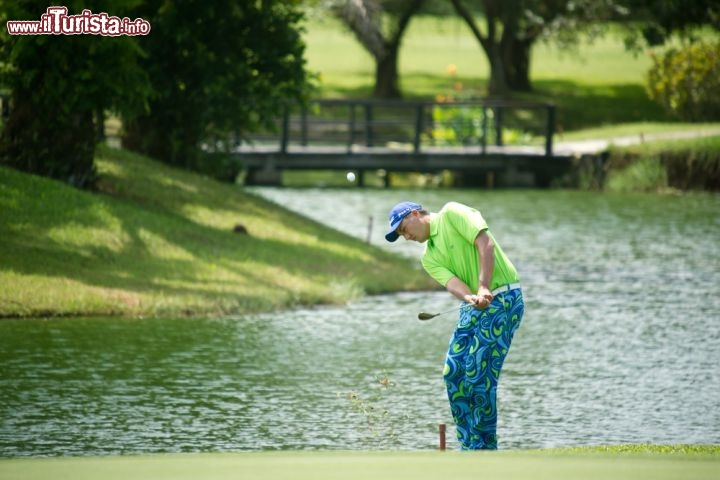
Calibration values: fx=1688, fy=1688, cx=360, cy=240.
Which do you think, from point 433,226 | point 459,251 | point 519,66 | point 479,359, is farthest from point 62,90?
point 519,66

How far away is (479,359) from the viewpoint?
10570 mm

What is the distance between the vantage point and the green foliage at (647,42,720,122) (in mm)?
47344

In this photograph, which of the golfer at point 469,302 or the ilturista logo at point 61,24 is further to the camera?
the ilturista logo at point 61,24

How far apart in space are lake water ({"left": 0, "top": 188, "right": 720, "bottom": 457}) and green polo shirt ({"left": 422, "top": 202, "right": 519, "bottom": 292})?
1.92 metres

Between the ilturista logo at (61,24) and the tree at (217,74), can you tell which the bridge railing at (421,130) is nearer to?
the tree at (217,74)

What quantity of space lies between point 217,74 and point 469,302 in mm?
18043

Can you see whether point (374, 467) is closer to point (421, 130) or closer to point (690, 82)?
point (421, 130)

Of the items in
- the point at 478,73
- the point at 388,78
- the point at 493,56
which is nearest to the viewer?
the point at 493,56

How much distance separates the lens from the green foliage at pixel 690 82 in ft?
155

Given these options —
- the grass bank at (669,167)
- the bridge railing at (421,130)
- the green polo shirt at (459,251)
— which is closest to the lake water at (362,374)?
the green polo shirt at (459,251)

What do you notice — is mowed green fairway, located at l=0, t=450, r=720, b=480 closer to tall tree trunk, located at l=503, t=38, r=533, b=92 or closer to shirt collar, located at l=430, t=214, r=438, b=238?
shirt collar, located at l=430, t=214, r=438, b=238

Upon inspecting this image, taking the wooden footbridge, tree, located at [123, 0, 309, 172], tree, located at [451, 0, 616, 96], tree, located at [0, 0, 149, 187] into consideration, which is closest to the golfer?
tree, located at [0, 0, 149, 187]

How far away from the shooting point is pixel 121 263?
19797mm

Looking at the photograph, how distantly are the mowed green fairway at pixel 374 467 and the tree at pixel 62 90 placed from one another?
43.2ft
